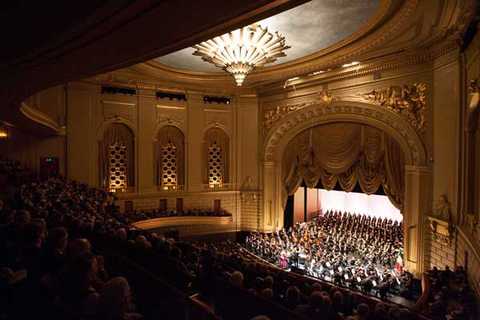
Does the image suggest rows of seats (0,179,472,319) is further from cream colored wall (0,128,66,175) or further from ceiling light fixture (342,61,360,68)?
ceiling light fixture (342,61,360,68)

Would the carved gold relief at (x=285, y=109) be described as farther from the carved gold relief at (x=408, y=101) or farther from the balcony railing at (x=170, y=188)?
the balcony railing at (x=170, y=188)

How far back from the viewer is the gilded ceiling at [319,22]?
7105mm

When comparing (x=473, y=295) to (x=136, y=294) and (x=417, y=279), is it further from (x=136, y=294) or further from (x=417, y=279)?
(x=136, y=294)

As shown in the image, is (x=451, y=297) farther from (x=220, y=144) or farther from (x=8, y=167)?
(x=8, y=167)

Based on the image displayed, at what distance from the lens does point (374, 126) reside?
1070 centimetres

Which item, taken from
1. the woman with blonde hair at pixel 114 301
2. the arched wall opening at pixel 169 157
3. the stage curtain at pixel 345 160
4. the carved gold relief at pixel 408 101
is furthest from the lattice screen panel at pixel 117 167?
the woman with blonde hair at pixel 114 301

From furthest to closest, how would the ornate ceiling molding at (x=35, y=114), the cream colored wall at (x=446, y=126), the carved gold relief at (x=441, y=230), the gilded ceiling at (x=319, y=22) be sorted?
1. the carved gold relief at (x=441, y=230)
2. the cream colored wall at (x=446, y=126)
3. the gilded ceiling at (x=319, y=22)
4. the ornate ceiling molding at (x=35, y=114)

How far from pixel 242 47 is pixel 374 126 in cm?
573

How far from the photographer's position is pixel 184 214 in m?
13.1

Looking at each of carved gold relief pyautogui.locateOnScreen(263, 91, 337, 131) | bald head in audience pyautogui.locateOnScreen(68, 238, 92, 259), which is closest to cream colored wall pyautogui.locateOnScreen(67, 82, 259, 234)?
carved gold relief pyautogui.locateOnScreen(263, 91, 337, 131)

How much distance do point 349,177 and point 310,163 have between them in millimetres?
1769

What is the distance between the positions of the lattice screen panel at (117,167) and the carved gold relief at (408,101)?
9920 mm

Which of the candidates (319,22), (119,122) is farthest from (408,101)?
(119,122)

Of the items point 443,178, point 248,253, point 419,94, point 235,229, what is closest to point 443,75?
point 419,94
